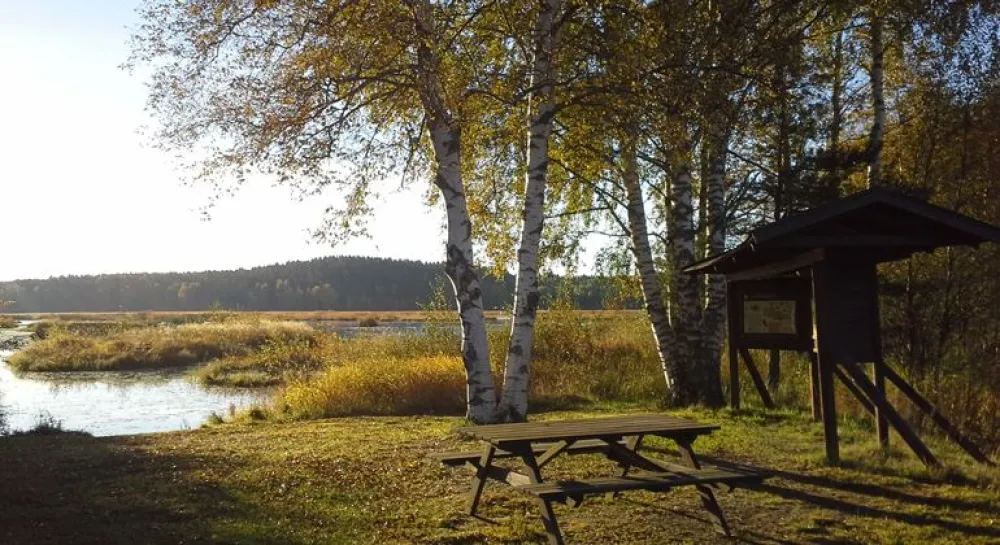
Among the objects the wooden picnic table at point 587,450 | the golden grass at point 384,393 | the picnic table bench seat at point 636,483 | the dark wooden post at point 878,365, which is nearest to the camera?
the picnic table bench seat at point 636,483

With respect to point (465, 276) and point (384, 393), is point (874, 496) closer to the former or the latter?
point (465, 276)

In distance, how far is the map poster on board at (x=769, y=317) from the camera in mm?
10960

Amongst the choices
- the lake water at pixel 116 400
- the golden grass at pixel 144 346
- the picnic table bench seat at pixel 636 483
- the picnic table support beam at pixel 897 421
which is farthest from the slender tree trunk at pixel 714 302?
the golden grass at pixel 144 346

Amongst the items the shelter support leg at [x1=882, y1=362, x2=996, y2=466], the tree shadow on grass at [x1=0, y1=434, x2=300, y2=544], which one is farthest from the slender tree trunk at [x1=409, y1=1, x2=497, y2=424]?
the shelter support leg at [x1=882, y1=362, x2=996, y2=466]

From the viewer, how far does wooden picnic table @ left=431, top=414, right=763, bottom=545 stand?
571 cm

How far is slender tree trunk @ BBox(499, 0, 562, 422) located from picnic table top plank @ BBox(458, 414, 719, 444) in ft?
15.7

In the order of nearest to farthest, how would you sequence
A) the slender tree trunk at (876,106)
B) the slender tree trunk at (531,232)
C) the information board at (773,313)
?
the information board at (773,313) < the slender tree trunk at (531,232) < the slender tree trunk at (876,106)

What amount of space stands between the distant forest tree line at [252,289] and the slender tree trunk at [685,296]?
74.8 metres

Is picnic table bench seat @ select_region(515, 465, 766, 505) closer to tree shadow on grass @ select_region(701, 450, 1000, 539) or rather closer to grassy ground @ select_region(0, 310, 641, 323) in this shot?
tree shadow on grass @ select_region(701, 450, 1000, 539)

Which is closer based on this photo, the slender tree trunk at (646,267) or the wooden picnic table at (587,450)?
the wooden picnic table at (587,450)

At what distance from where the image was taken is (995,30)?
580 inches

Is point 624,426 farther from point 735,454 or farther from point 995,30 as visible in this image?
point 995,30

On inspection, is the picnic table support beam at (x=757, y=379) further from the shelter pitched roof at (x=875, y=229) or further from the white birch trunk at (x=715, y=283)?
the shelter pitched roof at (x=875, y=229)

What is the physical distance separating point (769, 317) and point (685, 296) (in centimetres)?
357
